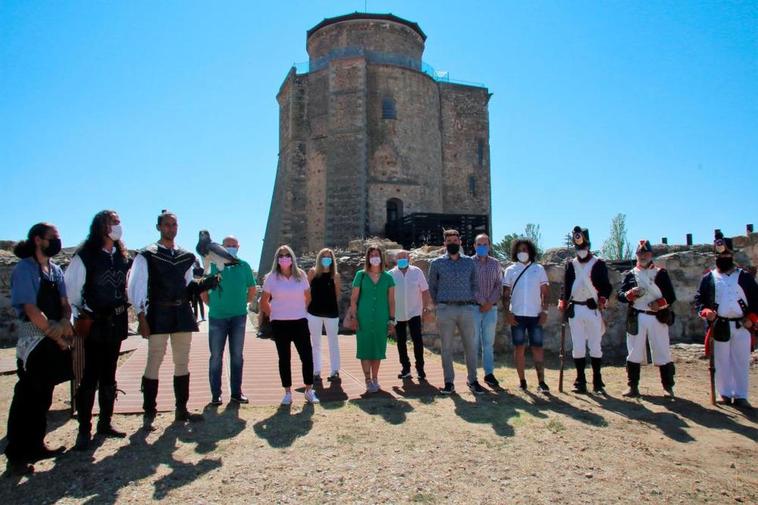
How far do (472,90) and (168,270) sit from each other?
1070 inches

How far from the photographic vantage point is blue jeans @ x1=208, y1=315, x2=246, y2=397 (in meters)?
5.50

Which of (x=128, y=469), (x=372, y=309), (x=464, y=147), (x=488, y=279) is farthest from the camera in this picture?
(x=464, y=147)

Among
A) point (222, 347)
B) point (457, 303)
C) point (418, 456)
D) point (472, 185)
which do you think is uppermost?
point (472, 185)

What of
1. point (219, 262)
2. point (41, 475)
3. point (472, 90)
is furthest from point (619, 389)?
point (472, 90)

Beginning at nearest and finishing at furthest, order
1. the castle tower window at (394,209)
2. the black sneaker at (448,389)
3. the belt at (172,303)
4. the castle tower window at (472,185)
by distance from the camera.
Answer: the belt at (172,303)
the black sneaker at (448,389)
the castle tower window at (394,209)
the castle tower window at (472,185)

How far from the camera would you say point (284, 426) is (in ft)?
15.3

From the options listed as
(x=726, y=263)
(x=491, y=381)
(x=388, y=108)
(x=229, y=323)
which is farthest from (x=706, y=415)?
(x=388, y=108)

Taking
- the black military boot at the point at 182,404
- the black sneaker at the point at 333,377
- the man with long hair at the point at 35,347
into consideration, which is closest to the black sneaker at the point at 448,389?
the black sneaker at the point at 333,377

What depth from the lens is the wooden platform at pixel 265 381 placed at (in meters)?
5.67

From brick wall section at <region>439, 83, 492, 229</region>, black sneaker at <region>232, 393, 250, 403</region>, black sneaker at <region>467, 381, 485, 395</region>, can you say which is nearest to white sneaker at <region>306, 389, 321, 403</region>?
black sneaker at <region>232, 393, 250, 403</region>

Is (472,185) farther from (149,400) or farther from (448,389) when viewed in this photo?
(149,400)

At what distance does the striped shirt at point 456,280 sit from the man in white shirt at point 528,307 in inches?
22.3

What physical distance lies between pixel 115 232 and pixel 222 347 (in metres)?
1.71

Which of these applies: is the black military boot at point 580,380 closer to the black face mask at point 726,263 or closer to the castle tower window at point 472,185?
the black face mask at point 726,263
